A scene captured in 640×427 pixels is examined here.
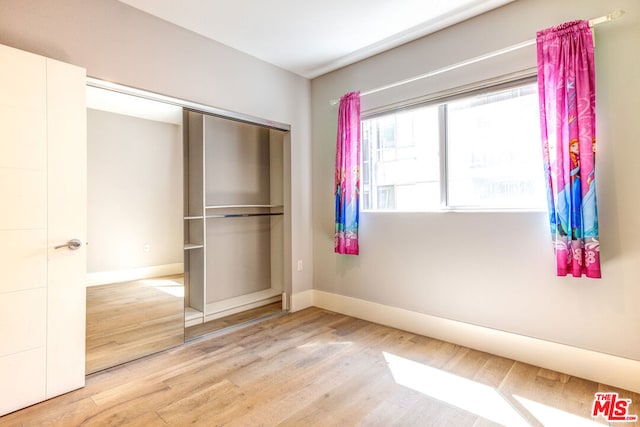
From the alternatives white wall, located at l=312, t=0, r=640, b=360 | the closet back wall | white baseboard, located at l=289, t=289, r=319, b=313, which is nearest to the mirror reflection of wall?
the closet back wall

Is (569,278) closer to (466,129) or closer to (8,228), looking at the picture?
(466,129)

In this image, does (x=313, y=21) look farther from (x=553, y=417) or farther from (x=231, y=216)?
(x=553, y=417)

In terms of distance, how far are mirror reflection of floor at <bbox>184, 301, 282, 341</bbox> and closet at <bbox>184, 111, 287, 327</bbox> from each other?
0.06m

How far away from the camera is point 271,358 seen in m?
2.39

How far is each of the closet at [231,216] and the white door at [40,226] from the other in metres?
0.85

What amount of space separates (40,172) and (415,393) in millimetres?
2594

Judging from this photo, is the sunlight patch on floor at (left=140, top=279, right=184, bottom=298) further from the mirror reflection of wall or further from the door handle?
the door handle

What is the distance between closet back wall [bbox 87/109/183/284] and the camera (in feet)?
7.39

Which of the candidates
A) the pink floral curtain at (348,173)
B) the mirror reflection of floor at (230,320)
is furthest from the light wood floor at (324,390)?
the pink floral curtain at (348,173)

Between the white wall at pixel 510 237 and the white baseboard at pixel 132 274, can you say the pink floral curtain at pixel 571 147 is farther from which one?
the white baseboard at pixel 132 274

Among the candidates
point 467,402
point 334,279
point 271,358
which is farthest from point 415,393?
point 334,279

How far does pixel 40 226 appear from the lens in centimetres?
186

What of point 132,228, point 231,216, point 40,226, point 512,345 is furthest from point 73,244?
point 512,345

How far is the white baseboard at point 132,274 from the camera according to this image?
2.27m
